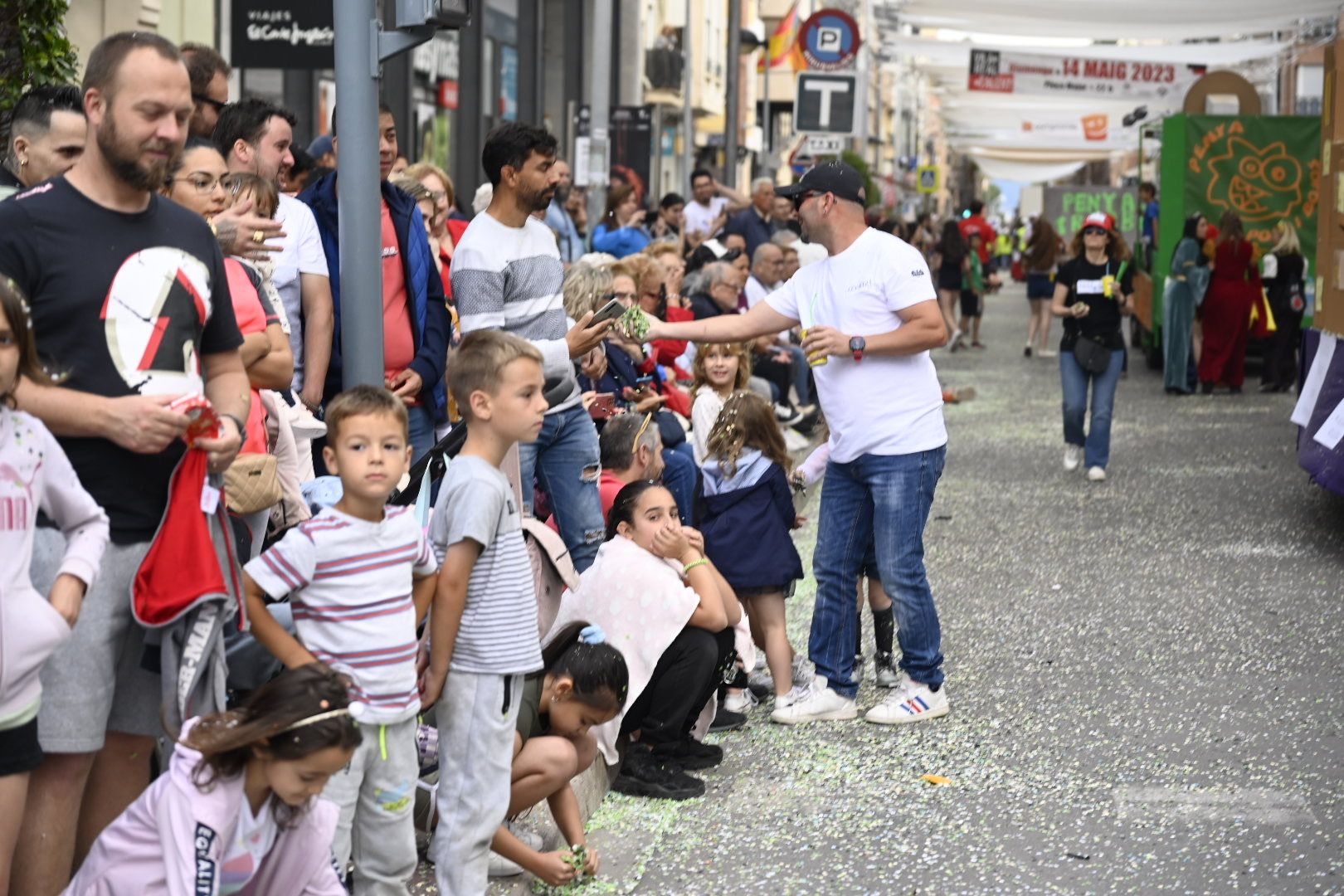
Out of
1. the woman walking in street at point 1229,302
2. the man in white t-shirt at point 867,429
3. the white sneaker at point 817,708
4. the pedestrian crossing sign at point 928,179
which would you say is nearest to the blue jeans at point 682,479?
the man in white t-shirt at point 867,429

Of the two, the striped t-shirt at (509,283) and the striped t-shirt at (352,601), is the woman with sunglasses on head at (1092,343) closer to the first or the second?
the striped t-shirt at (509,283)

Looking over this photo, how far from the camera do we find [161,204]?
154 inches

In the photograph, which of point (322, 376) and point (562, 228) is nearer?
point (322, 376)

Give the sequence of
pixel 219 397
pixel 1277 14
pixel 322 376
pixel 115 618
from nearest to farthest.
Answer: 1. pixel 115 618
2. pixel 219 397
3. pixel 322 376
4. pixel 1277 14

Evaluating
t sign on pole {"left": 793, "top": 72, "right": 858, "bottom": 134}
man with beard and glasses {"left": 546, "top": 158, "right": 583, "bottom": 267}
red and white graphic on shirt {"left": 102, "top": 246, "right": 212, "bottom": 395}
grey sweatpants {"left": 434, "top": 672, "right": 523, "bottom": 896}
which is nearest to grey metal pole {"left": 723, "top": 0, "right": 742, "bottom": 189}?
t sign on pole {"left": 793, "top": 72, "right": 858, "bottom": 134}

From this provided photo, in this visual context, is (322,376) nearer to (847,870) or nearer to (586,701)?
(586,701)

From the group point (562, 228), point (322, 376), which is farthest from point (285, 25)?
point (322, 376)

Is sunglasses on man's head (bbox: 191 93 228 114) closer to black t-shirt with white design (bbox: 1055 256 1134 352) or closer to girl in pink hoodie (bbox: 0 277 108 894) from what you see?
girl in pink hoodie (bbox: 0 277 108 894)

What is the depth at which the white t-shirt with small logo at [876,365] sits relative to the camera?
6.74 metres

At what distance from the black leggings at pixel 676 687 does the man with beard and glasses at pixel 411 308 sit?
1255mm

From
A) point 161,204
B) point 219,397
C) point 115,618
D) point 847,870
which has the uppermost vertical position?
point 161,204

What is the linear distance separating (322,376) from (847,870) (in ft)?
7.88

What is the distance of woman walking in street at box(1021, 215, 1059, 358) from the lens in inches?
1032

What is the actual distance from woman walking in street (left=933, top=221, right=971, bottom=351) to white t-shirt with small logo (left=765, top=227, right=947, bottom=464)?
1964 cm
